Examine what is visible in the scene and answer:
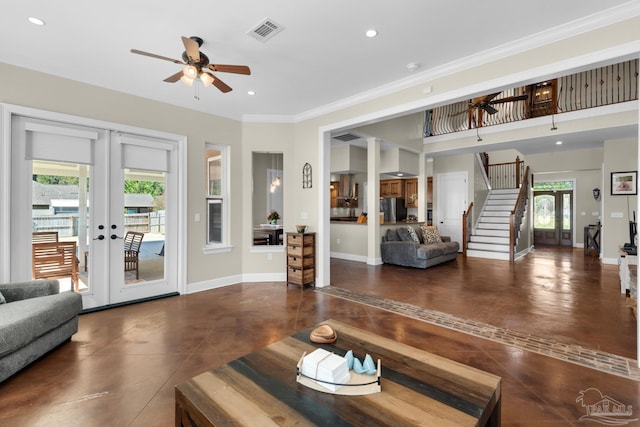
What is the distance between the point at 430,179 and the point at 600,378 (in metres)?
8.26

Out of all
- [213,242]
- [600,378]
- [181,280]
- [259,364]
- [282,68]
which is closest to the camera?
[259,364]

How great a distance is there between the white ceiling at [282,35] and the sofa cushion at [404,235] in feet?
12.6

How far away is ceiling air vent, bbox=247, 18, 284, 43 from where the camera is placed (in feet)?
9.12

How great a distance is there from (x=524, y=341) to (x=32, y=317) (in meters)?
4.37

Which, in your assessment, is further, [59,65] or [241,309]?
[241,309]

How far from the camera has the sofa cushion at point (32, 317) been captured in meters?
2.21

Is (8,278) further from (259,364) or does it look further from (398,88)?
(398,88)

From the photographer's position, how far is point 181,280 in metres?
4.69

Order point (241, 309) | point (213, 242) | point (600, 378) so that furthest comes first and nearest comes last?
point (213, 242) → point (241, 309) → point (600, 378)

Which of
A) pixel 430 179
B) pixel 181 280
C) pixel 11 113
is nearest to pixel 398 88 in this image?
pixel 181 280

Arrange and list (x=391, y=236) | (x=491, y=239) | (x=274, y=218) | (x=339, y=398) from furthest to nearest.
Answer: (x=491, y=239) < (x=391, y=236) < (x=274, y=218) < (x=339, y=398)

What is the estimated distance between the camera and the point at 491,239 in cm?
857

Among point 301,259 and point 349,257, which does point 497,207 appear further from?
point 301,259

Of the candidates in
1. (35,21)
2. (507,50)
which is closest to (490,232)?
(507,50)
